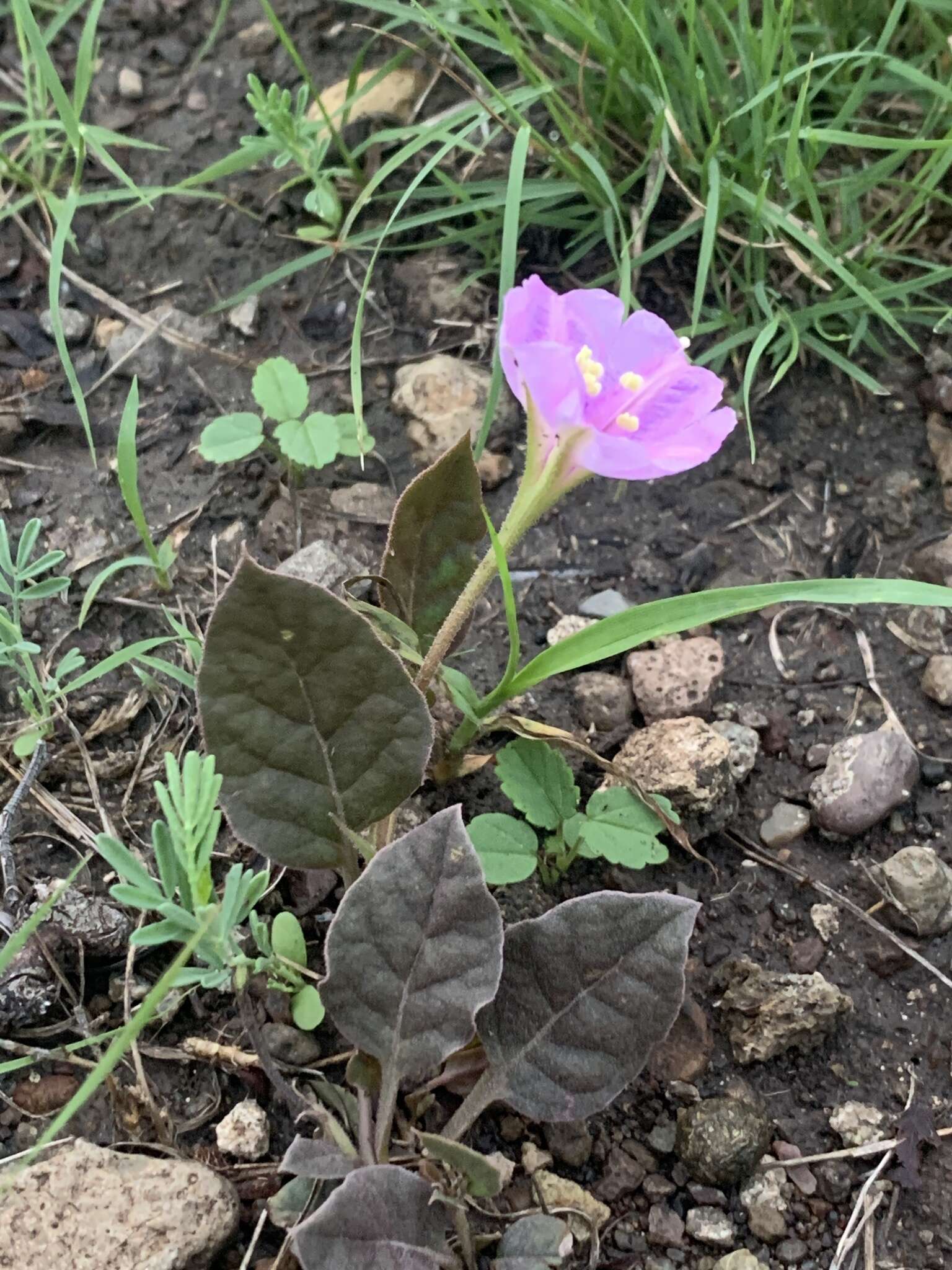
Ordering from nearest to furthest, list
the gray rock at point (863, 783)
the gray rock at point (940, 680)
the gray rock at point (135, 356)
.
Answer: the gray rock at point (863, 783) → the gray rock at point (940, 680) → the gray rock at point (135, 356)

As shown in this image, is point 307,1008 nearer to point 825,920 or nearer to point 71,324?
point 825,920

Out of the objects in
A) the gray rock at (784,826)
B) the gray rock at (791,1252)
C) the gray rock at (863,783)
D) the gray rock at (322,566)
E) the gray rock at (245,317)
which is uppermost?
the gray rock at (245,317)

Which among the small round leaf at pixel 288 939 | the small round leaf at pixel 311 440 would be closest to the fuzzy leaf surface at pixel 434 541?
the small round leaf at pixel 311 440

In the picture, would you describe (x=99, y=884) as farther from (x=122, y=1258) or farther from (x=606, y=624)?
(x=606, y=624)

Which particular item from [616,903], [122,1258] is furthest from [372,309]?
[122,1258]

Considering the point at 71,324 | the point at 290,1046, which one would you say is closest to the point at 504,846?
the point at 290,1046

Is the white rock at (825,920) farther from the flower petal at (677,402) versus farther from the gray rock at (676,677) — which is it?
the flower petal at (677,402)
